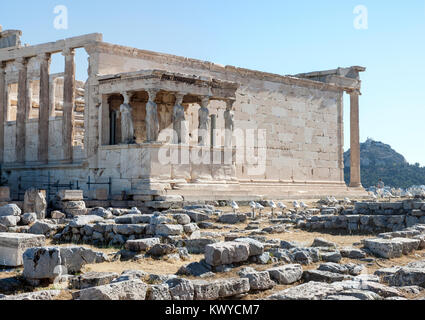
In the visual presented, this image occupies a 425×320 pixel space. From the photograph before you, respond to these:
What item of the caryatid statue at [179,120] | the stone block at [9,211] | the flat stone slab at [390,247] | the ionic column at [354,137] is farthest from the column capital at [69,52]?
the ionic column at [354,137]

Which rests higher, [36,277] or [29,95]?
[29,95]

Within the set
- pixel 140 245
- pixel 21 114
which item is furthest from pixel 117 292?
pixel 21 114

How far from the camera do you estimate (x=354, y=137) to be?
30156 millimetres

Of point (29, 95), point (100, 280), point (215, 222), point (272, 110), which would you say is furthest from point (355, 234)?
point (29, 95)

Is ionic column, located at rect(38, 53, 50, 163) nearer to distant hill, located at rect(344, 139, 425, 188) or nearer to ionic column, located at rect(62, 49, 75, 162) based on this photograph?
ionic column, located at rect(62, 49, 75, 162)

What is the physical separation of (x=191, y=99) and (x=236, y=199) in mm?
4354

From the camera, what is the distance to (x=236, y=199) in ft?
64.5

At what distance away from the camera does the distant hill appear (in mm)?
68875

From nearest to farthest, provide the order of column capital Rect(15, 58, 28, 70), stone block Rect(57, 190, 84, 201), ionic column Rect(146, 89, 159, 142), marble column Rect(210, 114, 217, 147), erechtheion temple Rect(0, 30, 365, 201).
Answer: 1. stone block Rect(57, 190, 84, 201)
2. ionic column Rect(146, 89, 159, 142)
3. erechtheion temple Rect(0, 30, 365, 201)
4. marble column Rect(210, 114, 217, 147)
5. column capital Rect(15, 58, 28, 70)

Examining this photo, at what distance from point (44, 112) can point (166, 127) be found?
4.87 metres

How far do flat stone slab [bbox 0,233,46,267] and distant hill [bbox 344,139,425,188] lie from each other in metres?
58.5

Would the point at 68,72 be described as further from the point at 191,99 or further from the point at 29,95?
the point at 191,99

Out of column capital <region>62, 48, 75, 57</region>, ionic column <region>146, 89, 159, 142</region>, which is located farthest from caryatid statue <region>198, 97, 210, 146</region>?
column capital <region>62, 48, 75, 57</region>
